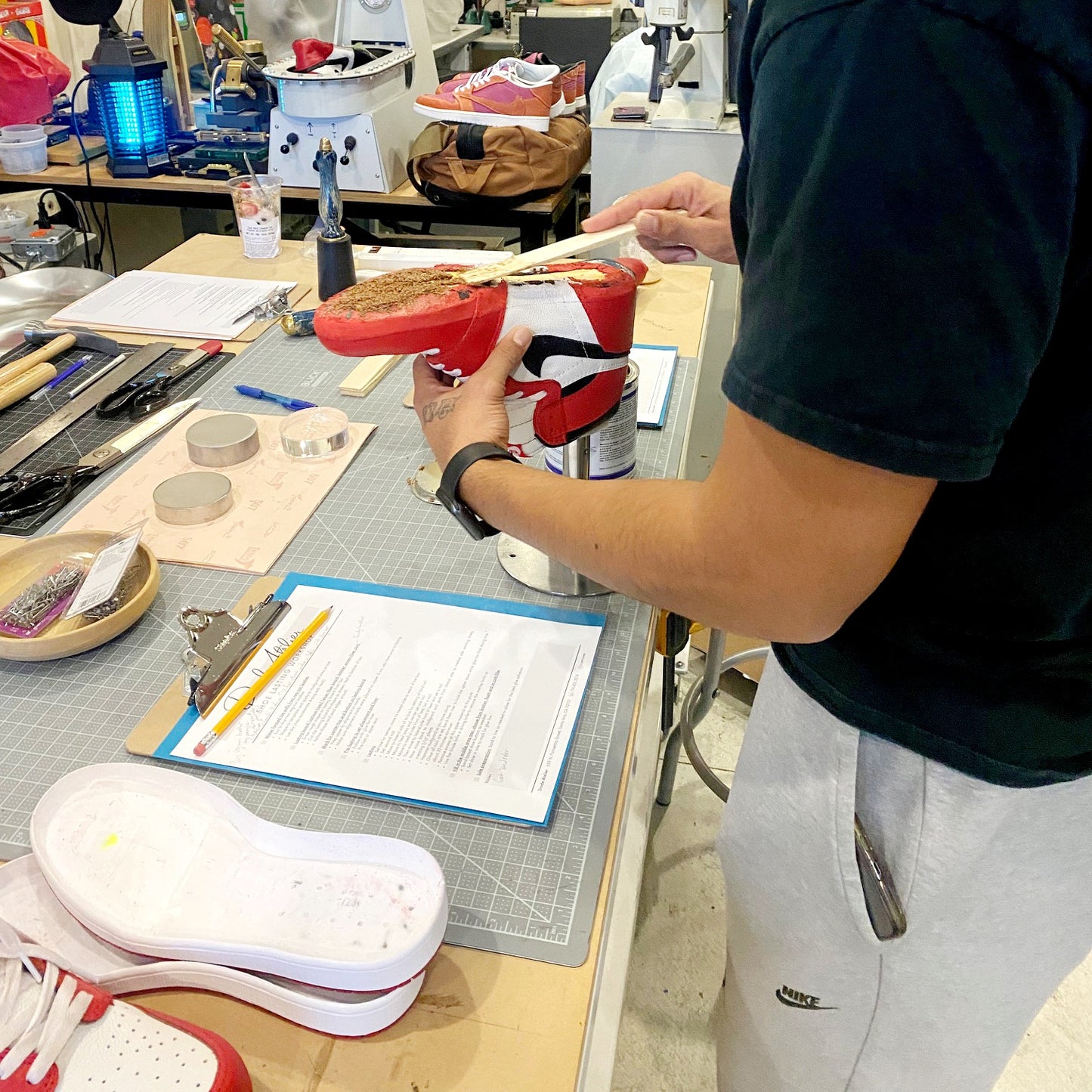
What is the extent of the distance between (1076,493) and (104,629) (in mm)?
808

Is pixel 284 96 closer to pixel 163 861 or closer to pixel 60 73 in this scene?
pixel 60 73

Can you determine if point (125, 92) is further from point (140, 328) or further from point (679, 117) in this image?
point (679, 117)

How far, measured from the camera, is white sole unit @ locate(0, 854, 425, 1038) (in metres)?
0.53

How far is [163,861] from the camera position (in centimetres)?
61

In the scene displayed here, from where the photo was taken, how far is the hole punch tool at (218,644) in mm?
780

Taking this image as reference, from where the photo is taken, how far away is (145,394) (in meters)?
1.28

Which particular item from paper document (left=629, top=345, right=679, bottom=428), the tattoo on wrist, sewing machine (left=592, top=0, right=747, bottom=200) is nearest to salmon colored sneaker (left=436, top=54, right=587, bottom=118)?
sewing machine (left=592, top=0, right=747, bottom=200)

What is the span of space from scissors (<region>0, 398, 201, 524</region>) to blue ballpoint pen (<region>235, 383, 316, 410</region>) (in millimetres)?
140

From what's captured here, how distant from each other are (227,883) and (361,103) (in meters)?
2.00

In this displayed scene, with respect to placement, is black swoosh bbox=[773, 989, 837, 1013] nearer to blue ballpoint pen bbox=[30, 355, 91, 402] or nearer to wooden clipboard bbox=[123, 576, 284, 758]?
wooden clipboard bbox=[123, 576, 284, 758]

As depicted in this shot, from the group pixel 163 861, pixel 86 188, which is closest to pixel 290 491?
pixel 163 861

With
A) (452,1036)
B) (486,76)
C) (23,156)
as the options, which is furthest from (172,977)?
(23,156)

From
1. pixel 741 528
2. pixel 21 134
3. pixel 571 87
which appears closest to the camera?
pixel 741 528

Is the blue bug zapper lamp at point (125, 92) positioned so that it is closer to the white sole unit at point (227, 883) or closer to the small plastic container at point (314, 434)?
the small plastic container at point (314, 434)
